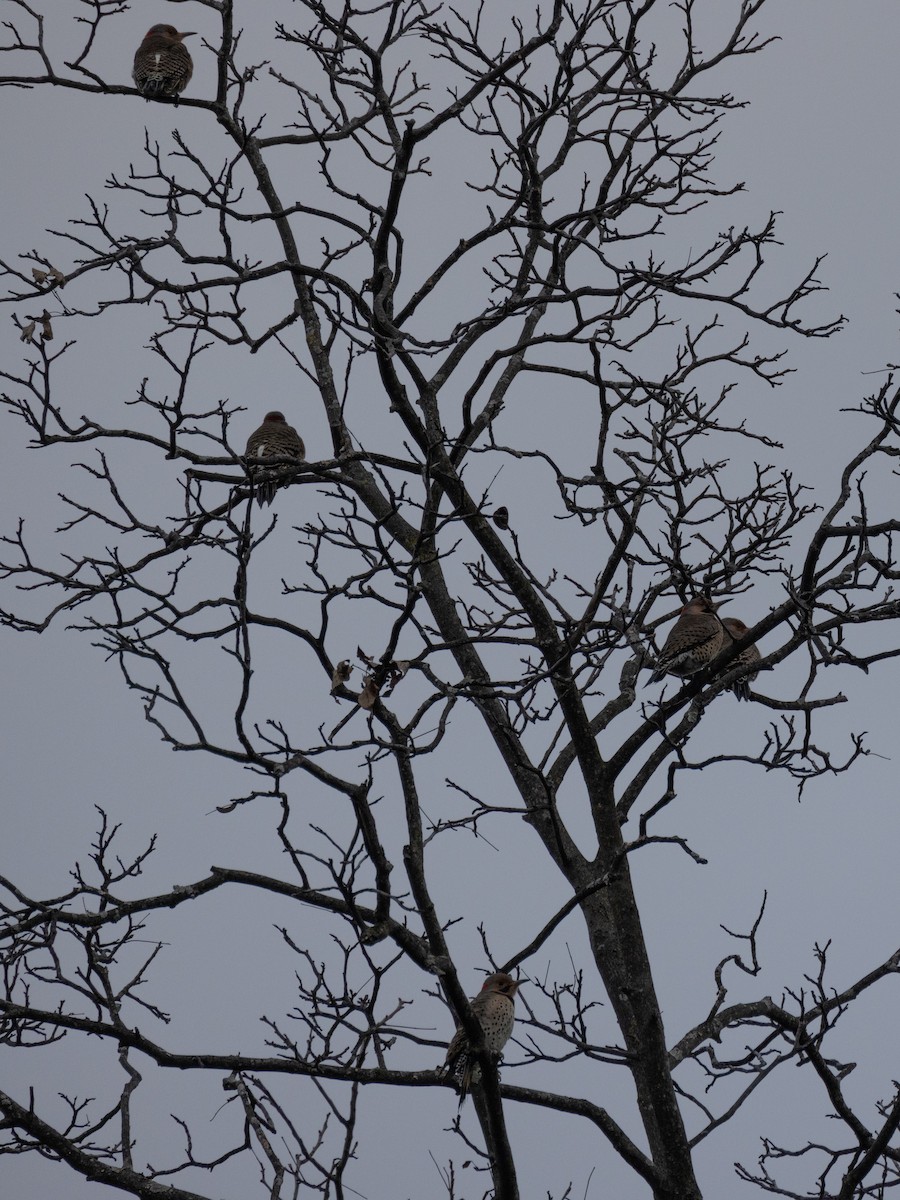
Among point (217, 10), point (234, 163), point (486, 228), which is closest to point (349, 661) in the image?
point (486, 228)

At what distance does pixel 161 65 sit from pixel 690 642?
16.5ft

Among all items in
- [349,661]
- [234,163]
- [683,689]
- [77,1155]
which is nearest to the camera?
[349,661]

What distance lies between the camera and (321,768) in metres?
5.14

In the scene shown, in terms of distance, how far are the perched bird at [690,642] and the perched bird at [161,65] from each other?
4586 millimetres

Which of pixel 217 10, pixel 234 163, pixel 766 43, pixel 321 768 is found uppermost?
pixel 217 10

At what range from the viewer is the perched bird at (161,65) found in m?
8.49

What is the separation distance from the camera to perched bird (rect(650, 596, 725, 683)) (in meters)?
7.86

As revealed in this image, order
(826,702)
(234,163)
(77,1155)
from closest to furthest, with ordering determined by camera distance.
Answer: (77,1155) → (826,702) → (234,163)

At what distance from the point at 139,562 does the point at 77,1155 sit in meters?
3.20

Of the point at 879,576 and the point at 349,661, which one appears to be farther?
the point at 879,576

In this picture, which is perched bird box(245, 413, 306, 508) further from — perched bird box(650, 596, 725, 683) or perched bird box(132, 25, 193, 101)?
perched bird box(650, 596, 725, 683)

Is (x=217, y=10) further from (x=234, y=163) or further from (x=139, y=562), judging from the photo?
(x=139, y=562)

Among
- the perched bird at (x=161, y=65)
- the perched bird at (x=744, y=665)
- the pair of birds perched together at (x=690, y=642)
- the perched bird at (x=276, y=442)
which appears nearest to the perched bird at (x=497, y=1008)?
the perched bird at (x=744, y=665)

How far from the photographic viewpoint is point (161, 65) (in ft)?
28.1
